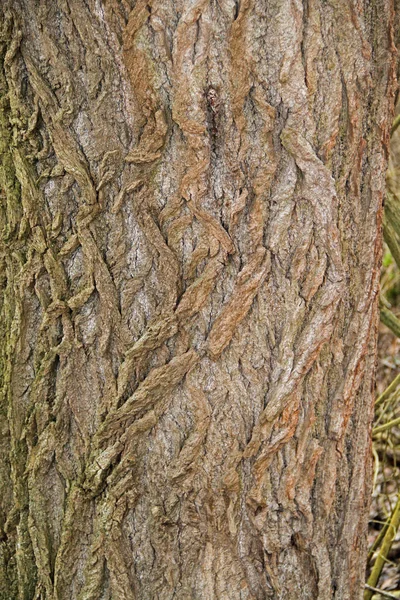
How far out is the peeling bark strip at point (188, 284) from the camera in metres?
1.36

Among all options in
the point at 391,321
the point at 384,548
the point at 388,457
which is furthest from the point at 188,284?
the point at 388,457

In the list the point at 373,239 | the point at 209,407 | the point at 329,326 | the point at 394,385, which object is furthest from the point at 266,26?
the point at 394,385

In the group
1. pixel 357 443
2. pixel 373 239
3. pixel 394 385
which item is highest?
pixel 373 239

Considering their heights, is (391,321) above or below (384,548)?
above

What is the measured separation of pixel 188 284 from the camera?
4.68 feet

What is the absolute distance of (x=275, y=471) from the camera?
1.47 m

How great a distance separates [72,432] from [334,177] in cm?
84

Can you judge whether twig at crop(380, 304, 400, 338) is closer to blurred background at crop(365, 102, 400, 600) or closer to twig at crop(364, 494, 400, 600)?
blurred background at crop(365, 102, 400, 600)

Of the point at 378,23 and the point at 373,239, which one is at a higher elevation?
the point at 378,23

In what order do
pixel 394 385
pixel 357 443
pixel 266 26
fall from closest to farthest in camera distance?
pixel 266 26, pixel 357 443, pixel 394 385

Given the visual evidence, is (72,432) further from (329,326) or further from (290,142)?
(290,142)

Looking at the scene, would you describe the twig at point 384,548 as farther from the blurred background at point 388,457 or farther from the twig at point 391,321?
the twig at point 391,321

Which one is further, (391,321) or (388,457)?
(388,457)

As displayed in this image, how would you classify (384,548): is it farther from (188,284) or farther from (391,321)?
(188,284)
